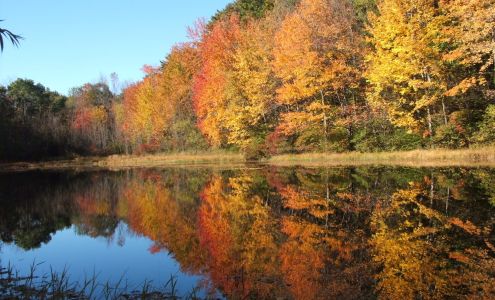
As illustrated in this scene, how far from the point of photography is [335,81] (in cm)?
3069

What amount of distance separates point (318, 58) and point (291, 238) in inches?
936

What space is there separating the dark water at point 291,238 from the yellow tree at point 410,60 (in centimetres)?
875

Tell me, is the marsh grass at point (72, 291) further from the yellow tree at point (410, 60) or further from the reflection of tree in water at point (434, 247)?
the yellow tree at point (410, 60)

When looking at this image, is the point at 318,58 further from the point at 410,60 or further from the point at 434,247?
the point at 434,247

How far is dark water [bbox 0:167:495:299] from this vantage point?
6.24m

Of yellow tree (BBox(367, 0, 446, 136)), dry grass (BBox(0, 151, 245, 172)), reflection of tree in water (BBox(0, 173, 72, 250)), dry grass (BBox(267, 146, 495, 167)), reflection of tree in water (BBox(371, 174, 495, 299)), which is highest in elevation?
yellow tree (BBox(367, 0, 446, 136))

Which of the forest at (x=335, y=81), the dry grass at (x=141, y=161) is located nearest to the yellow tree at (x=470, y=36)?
the forest at (x=335, y=81)

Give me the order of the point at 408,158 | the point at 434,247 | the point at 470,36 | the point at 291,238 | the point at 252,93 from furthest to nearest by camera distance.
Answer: the point at 252,93
the point at 408,158
the point at 470,36
the point at 291,238
the point at 434,247

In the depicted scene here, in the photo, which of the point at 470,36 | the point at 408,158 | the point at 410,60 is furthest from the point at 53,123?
the point at 470,36

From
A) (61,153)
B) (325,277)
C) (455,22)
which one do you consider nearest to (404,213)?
(325,277)

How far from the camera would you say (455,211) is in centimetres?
1019

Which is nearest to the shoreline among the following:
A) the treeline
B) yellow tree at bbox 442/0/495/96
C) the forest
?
the forest

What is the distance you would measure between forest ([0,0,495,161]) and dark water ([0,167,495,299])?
884 cm

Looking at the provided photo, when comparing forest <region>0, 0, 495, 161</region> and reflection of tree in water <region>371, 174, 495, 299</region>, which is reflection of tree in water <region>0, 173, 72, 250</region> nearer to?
reflection of tree in water <region>371, 174, 495, 299</region>
